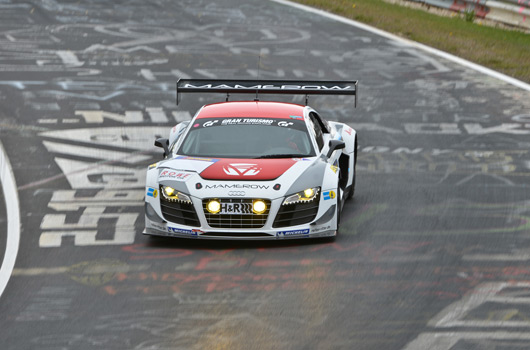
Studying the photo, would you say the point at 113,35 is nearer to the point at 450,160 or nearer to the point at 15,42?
the point at 15,42

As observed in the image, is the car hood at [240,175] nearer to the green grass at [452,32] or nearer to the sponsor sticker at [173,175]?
the sponsor sticker at [173,175]

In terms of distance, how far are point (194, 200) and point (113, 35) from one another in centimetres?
1334

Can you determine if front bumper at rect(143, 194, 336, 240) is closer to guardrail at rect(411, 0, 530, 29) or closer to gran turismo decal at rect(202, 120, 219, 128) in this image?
gran turismo decal at rect(202, 120, 219, 128)

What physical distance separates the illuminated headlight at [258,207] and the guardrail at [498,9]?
41.8 feet

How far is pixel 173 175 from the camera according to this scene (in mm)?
10492

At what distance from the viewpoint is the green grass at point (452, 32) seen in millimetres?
20141

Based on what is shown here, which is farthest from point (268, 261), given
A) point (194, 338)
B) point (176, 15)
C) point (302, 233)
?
point (176, 15)

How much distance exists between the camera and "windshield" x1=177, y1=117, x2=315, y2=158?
36.2ft

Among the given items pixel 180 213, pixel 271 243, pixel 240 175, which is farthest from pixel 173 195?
pixel 271 243

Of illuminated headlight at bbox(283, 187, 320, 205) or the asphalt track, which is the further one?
illuminated headlight at bbox(283, 187, 320, 205)

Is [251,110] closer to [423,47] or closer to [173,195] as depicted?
[173,195]

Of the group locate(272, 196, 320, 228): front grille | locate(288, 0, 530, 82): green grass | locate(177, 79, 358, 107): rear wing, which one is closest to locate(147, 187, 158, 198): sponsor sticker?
locate(272, 196, 320, 228): front grille

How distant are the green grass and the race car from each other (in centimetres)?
867

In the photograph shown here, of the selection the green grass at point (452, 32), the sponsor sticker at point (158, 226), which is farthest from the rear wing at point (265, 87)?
the green grass at point (452, 32)
